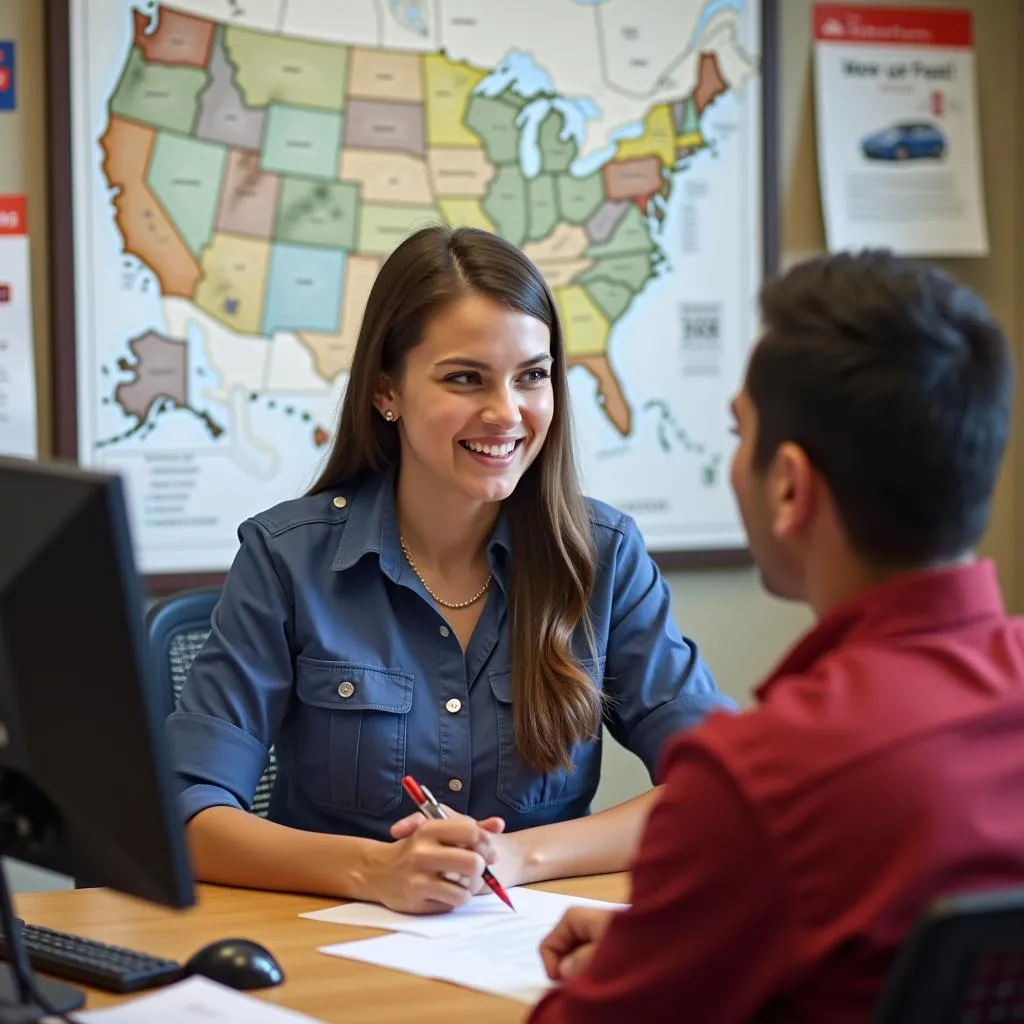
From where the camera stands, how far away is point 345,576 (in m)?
1.95

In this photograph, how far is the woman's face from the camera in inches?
75.3

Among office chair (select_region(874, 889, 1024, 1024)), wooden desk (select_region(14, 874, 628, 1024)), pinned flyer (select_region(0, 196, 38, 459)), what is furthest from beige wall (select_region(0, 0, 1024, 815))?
office chair (select_region(874, 889, 1024, 1024))

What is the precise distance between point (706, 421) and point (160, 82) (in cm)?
126

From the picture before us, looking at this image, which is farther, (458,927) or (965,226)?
(965,226)

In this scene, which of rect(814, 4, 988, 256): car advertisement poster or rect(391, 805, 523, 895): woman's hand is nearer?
rect(391, 805, 523, 895): woman's hand

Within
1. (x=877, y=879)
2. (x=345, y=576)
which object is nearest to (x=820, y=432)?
(x=877, y=879)

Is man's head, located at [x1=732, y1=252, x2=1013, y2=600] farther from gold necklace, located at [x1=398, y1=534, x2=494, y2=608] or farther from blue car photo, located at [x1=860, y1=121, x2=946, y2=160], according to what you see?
blue car photo, located at [x1=860, y1=121, x2=946, y2=160]

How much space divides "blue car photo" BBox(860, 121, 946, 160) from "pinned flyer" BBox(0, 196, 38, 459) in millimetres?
1715

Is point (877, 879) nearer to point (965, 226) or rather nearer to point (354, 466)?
point (354, 466)

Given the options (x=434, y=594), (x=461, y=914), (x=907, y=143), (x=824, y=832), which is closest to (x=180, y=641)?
(x=434, y=594)

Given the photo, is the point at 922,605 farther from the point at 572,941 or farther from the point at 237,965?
the point at 237,965

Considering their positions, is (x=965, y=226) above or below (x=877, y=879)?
above

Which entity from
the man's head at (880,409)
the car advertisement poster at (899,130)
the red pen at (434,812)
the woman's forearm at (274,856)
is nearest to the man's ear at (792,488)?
the man's head at (880,409)

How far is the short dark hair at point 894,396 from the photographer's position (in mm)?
955
